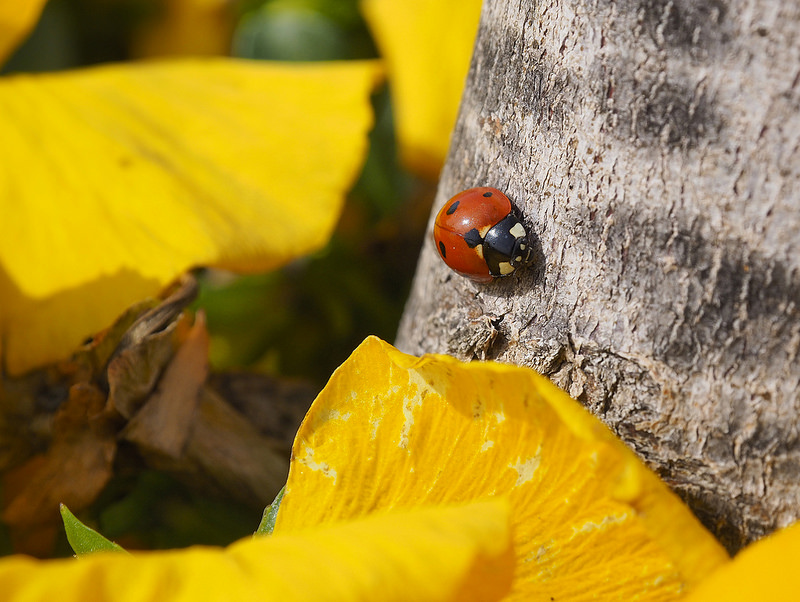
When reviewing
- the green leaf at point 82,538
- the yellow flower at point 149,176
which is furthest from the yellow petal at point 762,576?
the yellow flower at point 149,176

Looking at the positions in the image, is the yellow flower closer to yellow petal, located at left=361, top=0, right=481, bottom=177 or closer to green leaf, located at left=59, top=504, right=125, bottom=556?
yellow petal, located at left=361, top=0, right=481, bottom=177

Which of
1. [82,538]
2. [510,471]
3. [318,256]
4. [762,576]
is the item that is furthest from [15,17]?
[762,576]

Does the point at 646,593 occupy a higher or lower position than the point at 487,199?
lower

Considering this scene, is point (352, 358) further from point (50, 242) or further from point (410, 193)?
point (410, 193)

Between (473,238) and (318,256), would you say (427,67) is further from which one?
(473,238)

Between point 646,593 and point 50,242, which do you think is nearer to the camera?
point 646,593

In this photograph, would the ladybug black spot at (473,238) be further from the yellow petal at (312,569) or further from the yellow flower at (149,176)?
the yellow flower at (149,176)

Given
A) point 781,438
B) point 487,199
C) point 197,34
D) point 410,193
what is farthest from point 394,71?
point 781,438
